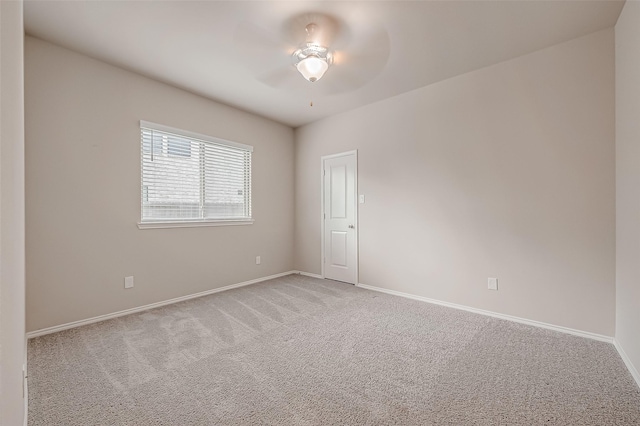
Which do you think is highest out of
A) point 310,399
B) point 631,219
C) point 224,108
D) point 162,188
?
point 224,108

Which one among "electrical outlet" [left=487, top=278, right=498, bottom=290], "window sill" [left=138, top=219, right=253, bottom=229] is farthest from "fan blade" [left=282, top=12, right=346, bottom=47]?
"electrical outlet" [left=487, top=278, right=498, bottom=290]

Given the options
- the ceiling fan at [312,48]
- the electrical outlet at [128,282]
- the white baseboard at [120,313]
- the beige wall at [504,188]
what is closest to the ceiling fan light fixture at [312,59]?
the ceiling fan at [312,48]

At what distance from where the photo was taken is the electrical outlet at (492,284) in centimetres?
314

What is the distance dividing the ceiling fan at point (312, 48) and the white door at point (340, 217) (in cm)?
156

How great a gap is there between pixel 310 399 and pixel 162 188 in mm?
3012

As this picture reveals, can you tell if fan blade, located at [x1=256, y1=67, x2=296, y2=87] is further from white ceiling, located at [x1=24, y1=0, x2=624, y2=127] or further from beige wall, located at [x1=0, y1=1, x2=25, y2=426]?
beige wall, located at [x1=0, y1=1, x2=25, y2=426]

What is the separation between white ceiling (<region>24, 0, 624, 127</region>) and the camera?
2258mm

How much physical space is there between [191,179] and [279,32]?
2242 mm

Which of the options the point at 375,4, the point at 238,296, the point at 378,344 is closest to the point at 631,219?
the point at 378,344

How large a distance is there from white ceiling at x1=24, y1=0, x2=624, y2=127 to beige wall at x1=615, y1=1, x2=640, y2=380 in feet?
1.11

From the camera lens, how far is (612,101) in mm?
2516

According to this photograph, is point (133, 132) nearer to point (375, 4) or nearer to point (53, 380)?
point (53, 380)

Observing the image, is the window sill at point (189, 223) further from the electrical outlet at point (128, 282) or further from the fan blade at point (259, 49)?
the fan blade at point (259, 49)

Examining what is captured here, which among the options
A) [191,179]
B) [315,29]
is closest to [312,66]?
[315,29]
